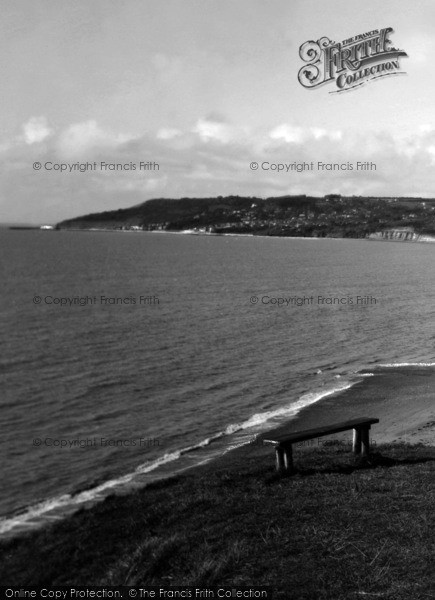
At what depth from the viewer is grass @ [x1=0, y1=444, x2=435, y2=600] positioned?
948cm

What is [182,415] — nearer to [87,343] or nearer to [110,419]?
[110,419]

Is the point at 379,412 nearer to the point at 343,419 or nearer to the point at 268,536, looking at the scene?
the point at 343,419

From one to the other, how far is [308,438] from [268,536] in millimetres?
5631

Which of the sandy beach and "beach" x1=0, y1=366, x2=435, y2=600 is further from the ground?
"beach" x1=0, y1=366, x2=435, y2=600

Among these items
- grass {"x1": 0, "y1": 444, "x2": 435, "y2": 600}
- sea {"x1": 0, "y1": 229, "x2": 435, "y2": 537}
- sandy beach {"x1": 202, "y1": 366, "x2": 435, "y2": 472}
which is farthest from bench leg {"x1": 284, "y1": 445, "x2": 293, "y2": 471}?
sea {"x1": 0, "y1": 229, "x2": 435, "y2": 537}

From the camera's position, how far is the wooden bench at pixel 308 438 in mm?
15547

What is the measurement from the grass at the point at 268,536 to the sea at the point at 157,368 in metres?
3.77

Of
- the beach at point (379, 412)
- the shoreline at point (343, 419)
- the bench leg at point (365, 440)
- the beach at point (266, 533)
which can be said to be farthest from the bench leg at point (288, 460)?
the bench leg at point (365, 440)

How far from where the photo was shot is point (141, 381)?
106ft

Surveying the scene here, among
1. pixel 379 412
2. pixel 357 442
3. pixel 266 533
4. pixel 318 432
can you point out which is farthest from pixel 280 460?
pixel 379 412

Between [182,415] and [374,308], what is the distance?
42234mm

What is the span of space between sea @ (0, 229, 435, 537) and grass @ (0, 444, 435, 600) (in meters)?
3.77

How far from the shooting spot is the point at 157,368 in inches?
1387

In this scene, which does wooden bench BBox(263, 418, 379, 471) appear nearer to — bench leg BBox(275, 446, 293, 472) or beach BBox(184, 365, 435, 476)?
bench leg BBox(275, 446, 293, 472)
